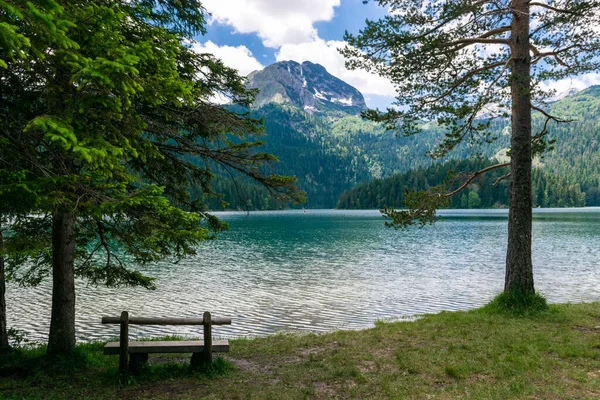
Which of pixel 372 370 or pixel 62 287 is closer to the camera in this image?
pixel 372 370

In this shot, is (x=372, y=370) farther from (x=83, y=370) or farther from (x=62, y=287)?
(x=62, y=287)

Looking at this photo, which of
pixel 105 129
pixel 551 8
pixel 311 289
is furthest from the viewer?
pixel 311 289

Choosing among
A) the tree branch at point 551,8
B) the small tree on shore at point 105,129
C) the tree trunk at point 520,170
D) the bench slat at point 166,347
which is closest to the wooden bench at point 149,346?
the bench slat at point 166,347

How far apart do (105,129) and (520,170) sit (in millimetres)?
12313

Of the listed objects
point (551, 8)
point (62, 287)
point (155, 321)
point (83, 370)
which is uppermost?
point (551, 8)

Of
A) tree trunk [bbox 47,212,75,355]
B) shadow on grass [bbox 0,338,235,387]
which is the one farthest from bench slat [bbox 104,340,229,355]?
tree trunk [bbox 47,212,75,355]

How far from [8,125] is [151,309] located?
54.5 ft

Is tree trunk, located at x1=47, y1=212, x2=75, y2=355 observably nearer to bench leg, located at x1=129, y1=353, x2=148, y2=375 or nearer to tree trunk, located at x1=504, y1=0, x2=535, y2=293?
bench leg, located at x1=129, y1=353, x2=148, y2=375

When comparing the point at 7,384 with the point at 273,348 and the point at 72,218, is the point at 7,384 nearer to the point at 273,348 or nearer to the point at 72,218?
the point at 72,218

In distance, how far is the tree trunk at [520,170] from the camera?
12.8 meters

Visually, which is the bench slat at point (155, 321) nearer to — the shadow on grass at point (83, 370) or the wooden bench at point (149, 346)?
the wooden bench at point (149, 346)

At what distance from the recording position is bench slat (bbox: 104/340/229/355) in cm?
860

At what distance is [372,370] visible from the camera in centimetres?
882

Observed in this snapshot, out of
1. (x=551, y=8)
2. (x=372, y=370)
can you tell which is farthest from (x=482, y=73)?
(x=372, y=370)
